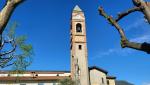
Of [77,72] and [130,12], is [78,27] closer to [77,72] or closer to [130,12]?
[77,72]

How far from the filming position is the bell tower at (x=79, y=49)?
67.3 meters

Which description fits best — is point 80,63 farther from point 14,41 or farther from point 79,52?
point 14,41

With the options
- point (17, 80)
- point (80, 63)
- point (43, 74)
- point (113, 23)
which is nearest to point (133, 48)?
point (113, 23)

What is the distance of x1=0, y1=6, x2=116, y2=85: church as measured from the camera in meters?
68.2

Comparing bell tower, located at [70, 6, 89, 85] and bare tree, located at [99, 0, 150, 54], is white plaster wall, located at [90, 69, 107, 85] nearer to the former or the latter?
→ bell tower, located at [70, 6, 89, 85]

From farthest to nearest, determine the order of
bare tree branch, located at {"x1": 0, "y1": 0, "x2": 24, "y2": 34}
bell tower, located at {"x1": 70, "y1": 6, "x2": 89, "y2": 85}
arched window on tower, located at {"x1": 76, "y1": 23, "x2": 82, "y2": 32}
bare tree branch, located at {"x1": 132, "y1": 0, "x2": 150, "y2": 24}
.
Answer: arched window on tower, located at {"x1": 76, "y1": 23, "x2": 82, "y2": 32} < bell tower, located at {"x1": 70, "y1": 6, "x2": 89, "y2": 85} < bare tree branch, located at {"x1": 0, "y1": 0, "x2": 24, "y2": 34} < bare tree branch, located at {"x1": 132, "y1": 0, "x2": 150, "y2": 24}

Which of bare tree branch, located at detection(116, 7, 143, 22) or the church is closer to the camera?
bare tree branch, located at detection(116, 7, 143, 22)

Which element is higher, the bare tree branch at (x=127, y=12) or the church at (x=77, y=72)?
the church at (x=77, y=72)

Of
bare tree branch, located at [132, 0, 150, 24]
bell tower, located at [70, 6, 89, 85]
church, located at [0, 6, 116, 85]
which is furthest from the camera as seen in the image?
church, located at [0, 6, 116, 85]

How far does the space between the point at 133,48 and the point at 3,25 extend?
9.39 feet

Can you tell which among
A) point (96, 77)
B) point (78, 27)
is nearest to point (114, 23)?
point (96, 77)

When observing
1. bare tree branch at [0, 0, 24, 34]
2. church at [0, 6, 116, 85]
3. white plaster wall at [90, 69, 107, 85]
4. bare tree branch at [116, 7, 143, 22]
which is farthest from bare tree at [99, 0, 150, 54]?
white plaster wall at [90, 69, 107, 85]

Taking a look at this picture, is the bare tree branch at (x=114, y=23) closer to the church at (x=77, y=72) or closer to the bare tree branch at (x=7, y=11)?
the bare tree branch at (x=7, y=11)

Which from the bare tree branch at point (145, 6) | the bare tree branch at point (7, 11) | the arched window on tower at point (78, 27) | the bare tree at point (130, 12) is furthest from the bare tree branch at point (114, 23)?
the arched window on tower at point (78, 27)
